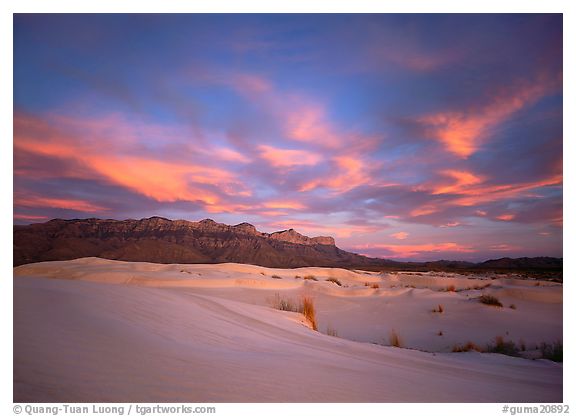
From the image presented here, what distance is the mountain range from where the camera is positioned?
52.5 metres

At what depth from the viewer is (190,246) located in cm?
7331

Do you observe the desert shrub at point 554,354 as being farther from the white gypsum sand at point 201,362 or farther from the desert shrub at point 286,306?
the desert shrub at point 286,306

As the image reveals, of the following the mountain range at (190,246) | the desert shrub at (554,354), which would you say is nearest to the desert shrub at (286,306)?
the desert shrub at (554,354)

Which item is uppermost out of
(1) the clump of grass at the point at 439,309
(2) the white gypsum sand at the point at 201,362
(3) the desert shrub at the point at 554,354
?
(2) the white gypsum sand at the point at 201,362

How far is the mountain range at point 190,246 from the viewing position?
2067 inches

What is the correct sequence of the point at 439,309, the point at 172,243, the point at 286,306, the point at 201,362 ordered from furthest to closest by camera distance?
the point at 172,243 < the point at 439,309 < the point at 286,306 < the point at 201,362

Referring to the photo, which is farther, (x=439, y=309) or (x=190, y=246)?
(x=190, y=246)

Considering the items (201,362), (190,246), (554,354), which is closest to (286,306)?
(554,354)

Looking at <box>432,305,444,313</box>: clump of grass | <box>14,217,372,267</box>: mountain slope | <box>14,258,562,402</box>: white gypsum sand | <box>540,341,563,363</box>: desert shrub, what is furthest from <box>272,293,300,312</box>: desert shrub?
<box>14,217,372,267</box>: mountain slope

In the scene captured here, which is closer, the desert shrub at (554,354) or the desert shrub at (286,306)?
the desert shrub at (554,354)

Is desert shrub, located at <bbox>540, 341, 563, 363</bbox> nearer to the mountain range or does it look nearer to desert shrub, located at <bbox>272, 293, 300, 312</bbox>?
desert shrub, located at <bbox>272, 293, 300, 312</bbox>

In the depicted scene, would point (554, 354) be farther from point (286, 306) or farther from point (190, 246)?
point (190, 246)

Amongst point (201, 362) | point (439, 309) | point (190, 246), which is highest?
point (190, 246)

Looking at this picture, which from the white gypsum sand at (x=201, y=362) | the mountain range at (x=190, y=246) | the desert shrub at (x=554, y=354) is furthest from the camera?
the mountain range at (x=190, y=246)
